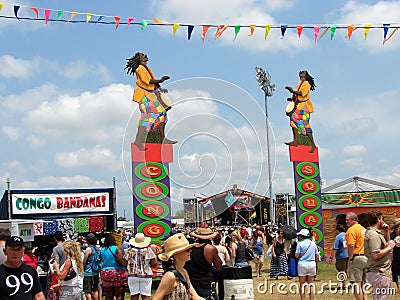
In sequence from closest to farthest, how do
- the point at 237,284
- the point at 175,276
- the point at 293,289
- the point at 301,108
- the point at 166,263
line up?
the point at 175,276 < the point at 166,263 < the point at 237,284 < the point at 293,289 < the point at 301,108

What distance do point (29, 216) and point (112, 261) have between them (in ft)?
16.9

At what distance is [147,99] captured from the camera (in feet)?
41.4

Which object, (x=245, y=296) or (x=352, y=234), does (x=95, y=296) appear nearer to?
(x=245, y=296)

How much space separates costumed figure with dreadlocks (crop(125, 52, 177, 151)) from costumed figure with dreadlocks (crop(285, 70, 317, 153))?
535 centimetres

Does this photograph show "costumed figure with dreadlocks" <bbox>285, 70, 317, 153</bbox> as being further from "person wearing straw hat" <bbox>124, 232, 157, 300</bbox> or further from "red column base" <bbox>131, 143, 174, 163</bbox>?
"person wearing straw hat" <bbox>124, 232, 157, 300</bbox>

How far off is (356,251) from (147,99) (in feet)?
21.4

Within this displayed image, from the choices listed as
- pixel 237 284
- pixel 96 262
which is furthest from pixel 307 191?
pixel 237 284

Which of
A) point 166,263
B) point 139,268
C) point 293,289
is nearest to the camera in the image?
point 166,263

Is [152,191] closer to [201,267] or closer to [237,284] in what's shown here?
[237,284]

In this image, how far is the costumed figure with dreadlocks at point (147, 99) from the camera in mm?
12375

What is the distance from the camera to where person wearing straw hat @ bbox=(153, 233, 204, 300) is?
3.73 m

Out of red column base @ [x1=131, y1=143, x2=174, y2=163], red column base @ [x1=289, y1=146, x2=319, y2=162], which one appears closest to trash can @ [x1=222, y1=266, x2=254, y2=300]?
red column base @ [x1=131, y1=143, x2=174, y2=163]

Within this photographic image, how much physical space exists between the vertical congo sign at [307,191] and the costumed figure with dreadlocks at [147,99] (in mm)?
5735

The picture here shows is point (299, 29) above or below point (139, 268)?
above
